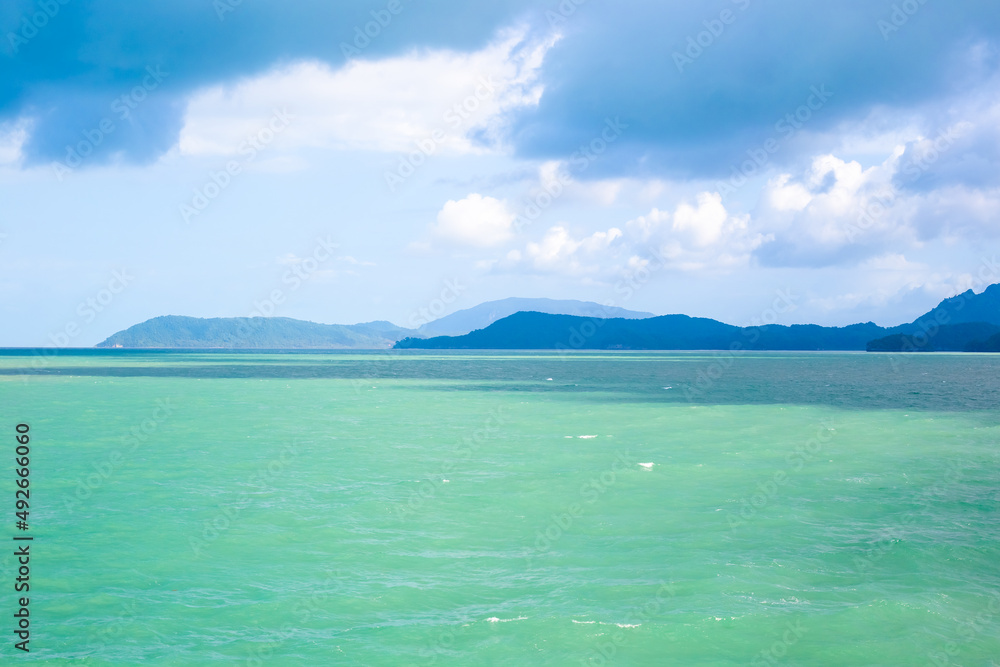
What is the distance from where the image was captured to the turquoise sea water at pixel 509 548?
474 inches

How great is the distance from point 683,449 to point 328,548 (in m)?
20.5

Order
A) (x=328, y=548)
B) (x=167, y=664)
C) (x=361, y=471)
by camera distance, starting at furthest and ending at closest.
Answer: (x=361, y=471), (x=328, y=548), (x=167, y=664)

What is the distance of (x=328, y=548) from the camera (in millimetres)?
17000

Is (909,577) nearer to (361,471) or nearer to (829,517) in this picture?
(829,517)

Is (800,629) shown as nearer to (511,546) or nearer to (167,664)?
(511,546)

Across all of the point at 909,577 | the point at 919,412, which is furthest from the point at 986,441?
the point at 909,577

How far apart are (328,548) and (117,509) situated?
8125 mm

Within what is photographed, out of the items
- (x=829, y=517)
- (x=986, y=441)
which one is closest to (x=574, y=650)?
(x=829, y=517)

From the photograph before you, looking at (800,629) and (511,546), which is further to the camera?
(511,546)

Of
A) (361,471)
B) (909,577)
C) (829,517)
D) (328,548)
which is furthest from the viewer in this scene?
(361,471)

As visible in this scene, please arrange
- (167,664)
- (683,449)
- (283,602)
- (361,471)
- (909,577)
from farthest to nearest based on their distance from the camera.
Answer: (683,449) → (361,471) → (909,577) → (283,602) → (167,664)

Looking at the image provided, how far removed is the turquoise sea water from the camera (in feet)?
39.5

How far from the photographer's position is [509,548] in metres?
17.1

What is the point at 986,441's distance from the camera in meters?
37.0
